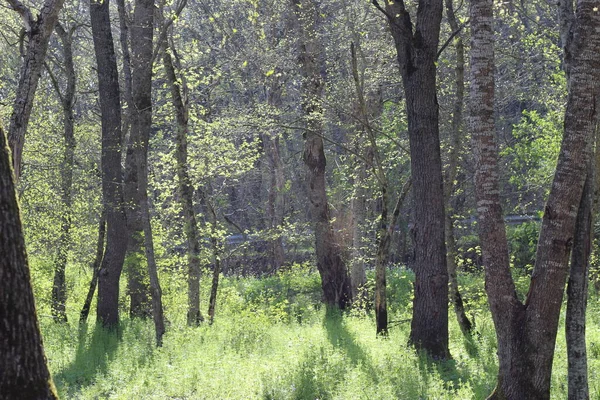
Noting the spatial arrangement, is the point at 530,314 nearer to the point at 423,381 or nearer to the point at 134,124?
the point at 423,381

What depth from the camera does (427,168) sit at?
33.4 feet

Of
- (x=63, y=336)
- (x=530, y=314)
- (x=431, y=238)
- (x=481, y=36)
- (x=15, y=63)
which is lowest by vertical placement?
(x=63, y=336)

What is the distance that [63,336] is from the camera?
1398cm

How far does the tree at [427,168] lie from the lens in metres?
10.1

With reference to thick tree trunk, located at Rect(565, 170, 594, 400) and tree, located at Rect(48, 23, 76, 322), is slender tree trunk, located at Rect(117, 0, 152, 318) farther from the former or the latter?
thick tree trunk, located at Rect(565, 170, 594, 400)

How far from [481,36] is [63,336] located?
10520mm

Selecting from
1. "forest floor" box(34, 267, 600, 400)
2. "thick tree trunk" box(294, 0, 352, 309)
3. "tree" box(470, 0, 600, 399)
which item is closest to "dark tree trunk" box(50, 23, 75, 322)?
"forest floor" box(34, 267, 600, 400)

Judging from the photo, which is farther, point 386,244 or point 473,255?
point 473,255

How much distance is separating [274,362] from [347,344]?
74.7 inches

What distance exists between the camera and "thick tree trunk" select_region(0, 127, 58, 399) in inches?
152

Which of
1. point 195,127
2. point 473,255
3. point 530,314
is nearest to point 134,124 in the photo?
point 195,127

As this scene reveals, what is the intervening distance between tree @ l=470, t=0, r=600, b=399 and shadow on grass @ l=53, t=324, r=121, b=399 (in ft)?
18.7

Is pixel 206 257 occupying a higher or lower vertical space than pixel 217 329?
higher

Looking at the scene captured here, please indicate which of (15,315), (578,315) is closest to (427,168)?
(578,315)
